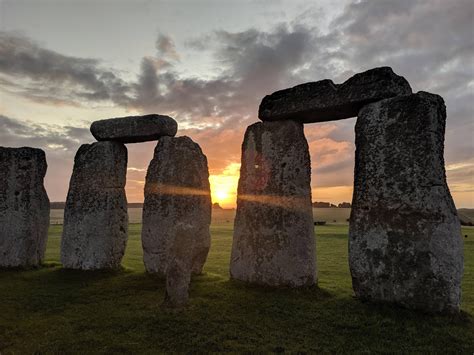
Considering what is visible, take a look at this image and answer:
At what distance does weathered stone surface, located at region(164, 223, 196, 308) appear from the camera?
298 inches

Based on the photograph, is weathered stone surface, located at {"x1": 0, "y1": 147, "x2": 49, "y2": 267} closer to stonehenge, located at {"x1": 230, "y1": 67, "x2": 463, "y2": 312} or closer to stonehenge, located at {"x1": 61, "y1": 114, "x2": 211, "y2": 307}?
stonehenge, located at {"x1": 61, "y1": 114, "x2": 211, "y2": 307}

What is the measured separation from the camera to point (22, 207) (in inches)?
472

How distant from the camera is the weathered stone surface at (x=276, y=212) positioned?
29.0 ft

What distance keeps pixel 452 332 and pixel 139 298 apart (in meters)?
5.95

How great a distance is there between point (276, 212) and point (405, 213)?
2.84m

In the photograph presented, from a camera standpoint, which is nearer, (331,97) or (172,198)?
(331,97)

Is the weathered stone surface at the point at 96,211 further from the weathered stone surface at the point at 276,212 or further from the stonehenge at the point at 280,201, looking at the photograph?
the weathered stone surface at the point at 276,212

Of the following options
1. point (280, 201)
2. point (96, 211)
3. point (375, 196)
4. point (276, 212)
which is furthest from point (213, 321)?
point (96, 211)

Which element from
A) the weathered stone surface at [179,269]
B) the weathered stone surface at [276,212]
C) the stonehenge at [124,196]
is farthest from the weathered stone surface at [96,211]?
the weathered stone surface at [179,269]

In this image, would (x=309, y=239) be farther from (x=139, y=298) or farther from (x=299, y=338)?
(x=139, y=298)

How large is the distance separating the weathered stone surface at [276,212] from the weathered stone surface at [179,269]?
2.05 meters

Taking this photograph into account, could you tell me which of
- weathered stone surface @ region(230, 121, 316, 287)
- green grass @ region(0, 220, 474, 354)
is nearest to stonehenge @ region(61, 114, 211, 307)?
green grass @ region(0, 220, 474, 354)

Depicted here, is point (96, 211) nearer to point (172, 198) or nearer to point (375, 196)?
point (172, 198)

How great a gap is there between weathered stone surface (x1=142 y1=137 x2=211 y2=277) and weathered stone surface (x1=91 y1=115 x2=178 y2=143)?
363 millimetres
